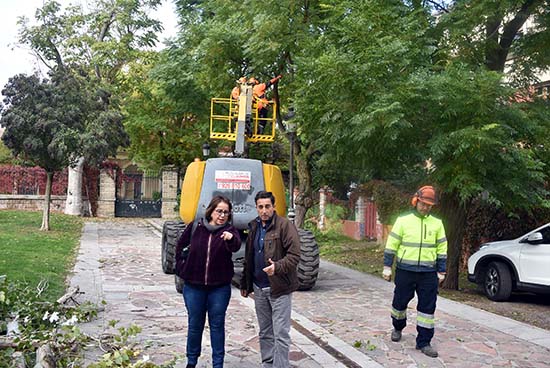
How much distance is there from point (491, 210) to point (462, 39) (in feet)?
15.8

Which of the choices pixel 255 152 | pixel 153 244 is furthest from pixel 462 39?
pixel 255 152

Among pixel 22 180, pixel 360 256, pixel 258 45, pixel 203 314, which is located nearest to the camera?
pixel 203 314

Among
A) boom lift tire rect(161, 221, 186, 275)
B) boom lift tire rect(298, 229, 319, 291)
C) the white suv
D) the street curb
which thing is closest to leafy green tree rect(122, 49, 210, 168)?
boom lift tire rect(161, 221, 186, 275)

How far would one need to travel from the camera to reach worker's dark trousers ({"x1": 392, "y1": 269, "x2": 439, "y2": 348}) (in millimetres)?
6652

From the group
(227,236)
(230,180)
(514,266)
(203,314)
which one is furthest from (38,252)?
(514,266)

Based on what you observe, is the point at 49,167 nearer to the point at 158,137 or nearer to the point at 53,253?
the point at 53,253

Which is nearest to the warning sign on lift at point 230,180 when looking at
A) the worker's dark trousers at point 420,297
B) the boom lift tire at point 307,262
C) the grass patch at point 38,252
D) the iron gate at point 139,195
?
the boom lift tire at point 307,262

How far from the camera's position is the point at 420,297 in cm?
677

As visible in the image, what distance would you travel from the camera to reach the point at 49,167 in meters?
19.7

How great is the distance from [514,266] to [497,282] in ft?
1.55

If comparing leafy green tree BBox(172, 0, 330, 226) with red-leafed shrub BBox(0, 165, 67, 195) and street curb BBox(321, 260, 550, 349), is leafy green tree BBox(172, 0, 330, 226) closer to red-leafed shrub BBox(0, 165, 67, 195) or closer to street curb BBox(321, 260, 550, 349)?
street curb BBox(321, 260, 550, 349)

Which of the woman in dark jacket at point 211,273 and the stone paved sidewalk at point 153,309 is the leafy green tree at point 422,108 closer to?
the stone paved sidewalk at point 153,309

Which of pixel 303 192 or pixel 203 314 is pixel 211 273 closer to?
pixel 203 314

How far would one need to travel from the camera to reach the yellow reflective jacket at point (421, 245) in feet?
Answer: 22.0
